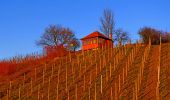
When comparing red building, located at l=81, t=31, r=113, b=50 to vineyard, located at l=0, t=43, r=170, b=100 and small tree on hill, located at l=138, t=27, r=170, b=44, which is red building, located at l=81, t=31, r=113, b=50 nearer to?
small tree on hill, located at l=138, t=27, r=170, b=44

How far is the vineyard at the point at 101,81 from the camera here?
22.7 meters

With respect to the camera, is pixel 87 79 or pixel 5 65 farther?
pixel 5 65

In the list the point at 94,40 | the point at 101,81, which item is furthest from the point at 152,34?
the point at 101,81

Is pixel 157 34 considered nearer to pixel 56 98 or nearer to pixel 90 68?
pixel 90 68

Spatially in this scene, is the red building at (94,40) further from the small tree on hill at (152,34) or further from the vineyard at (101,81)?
the vineyard at (101,81)

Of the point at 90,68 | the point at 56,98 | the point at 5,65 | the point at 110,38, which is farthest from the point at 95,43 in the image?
the point at 56,98

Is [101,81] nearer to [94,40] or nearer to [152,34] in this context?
[94,40]

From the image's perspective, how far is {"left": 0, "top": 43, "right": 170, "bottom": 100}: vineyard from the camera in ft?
74.5

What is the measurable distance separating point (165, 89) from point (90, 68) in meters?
10.6

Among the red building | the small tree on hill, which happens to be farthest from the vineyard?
the small tree on hill

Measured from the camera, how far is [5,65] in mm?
40938

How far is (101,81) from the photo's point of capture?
24422 millimetres

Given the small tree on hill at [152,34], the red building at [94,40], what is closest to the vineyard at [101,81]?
the red building at [94,40]

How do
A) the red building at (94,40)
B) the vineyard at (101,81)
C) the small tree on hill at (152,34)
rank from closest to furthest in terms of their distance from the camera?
1. the vineyard at (101,81)
2. the small tree on hill at (152,34)
3. the red building at (94,40)
